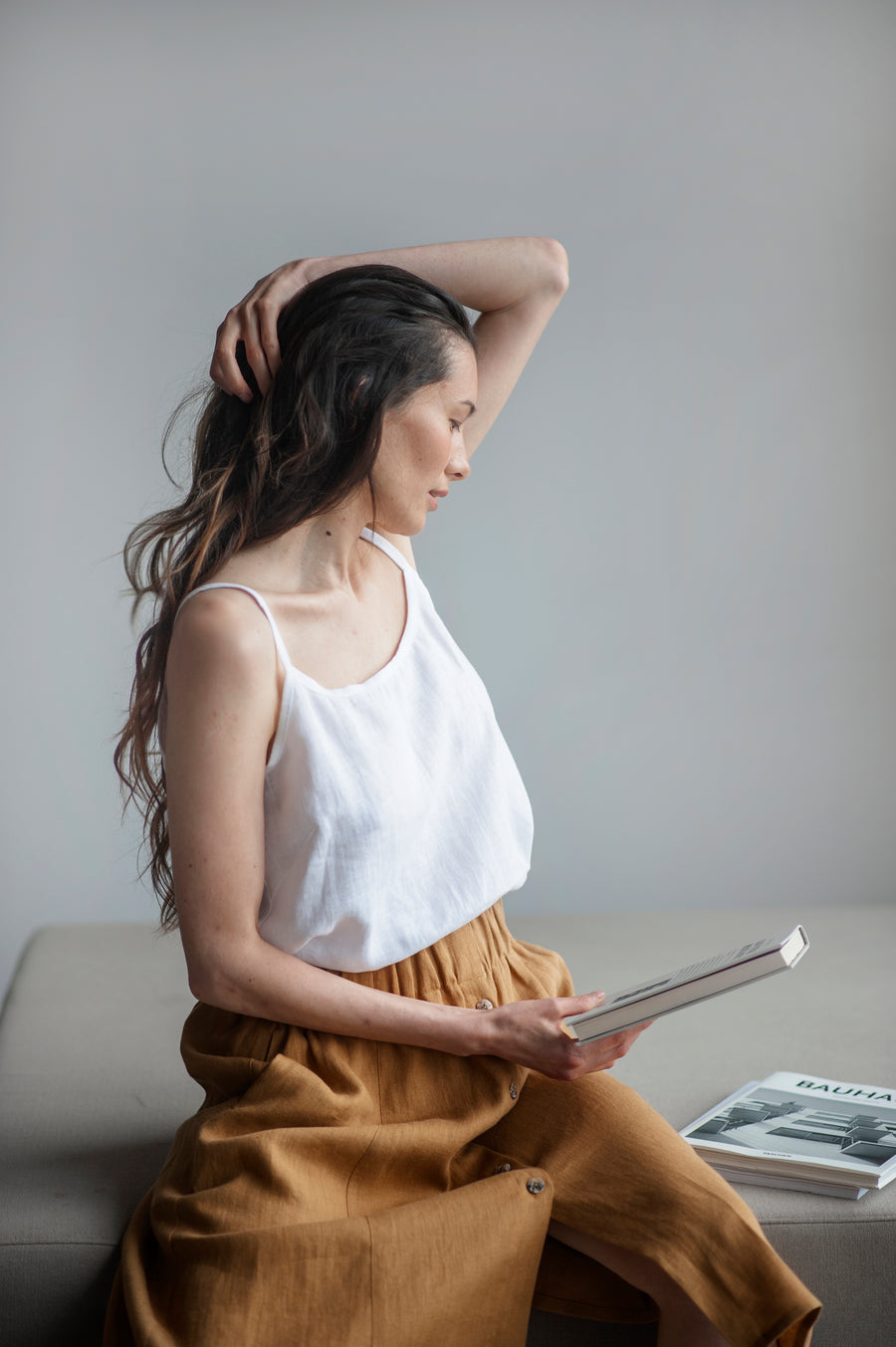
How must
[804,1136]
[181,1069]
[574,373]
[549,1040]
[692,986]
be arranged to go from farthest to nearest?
[574,373] < [181,1069] < [804,1136] < [549,1040] < [692,986]

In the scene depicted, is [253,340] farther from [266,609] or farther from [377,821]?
[377,821]

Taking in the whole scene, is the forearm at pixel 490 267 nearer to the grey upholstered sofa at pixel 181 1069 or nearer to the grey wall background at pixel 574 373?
the grey upholstered sofa at pixel 181 1069

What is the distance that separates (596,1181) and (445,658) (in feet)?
1.86

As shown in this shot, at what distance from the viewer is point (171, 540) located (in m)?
1.34

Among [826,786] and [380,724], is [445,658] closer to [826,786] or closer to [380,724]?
[380,724]

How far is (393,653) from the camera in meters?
1.33

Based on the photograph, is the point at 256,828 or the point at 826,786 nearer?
the point at 256,828

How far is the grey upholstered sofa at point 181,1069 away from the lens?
49.7 inches

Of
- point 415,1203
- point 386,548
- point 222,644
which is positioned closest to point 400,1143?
point 415,1203

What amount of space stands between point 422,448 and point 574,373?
1.87 m

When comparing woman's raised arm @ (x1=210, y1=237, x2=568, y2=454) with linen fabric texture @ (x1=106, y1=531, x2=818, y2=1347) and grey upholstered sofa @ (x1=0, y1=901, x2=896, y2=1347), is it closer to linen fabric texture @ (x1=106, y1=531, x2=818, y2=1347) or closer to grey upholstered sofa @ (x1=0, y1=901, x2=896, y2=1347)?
linen fabric texture @ (x1=106, y1=531, x2=818, y2=1347)

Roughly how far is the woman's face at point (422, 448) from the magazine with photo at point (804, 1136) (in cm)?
81

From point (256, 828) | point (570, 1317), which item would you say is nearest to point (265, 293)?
point (256, 828)

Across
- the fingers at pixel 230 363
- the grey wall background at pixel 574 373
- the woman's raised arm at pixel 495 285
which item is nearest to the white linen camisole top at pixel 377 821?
the fingers at pixel 230 363
